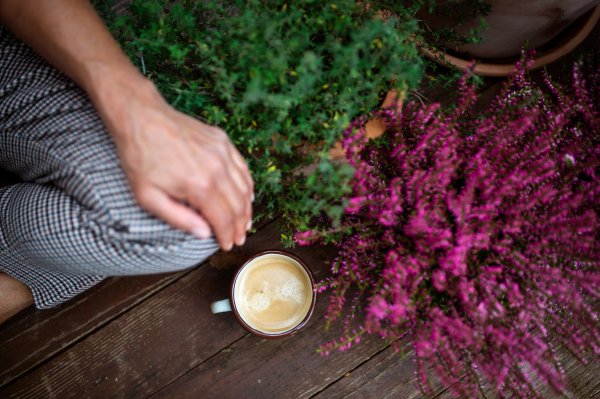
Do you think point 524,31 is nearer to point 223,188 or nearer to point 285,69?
point 285,69

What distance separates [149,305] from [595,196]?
1407 millimetres

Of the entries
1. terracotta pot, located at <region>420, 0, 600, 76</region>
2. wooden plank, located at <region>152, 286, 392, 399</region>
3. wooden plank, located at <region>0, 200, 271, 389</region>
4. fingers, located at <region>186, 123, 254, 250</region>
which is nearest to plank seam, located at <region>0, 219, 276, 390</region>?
wooden plank, located at <region>0, 200, 271, 389</region>

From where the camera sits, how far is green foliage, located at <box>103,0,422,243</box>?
2.43 ft

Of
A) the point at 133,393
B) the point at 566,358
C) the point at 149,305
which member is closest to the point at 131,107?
the point at 149,305

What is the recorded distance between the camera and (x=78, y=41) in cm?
80

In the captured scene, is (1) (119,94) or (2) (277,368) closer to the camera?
(1) (119,94)

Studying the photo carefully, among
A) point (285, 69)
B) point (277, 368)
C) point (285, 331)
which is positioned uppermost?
point (285, 69)

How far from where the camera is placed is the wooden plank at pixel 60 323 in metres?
1.30

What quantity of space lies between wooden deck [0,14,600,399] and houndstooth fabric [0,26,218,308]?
0.39m

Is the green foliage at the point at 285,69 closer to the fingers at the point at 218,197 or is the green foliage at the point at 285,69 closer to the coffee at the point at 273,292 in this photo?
the fingers at the point at 218,197

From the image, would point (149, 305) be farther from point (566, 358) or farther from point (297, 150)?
point (566, 358)

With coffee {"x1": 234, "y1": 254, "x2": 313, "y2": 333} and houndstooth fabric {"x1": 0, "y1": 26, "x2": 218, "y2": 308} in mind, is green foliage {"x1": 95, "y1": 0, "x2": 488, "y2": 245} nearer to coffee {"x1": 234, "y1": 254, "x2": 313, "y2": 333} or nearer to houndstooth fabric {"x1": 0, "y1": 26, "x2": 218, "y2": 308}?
houndstooth fabric {"x1": 0, "y1": 26, "x2": 218, "y2": 308}

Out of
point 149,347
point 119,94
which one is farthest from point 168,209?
point 149,347

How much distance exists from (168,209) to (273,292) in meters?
0.59
